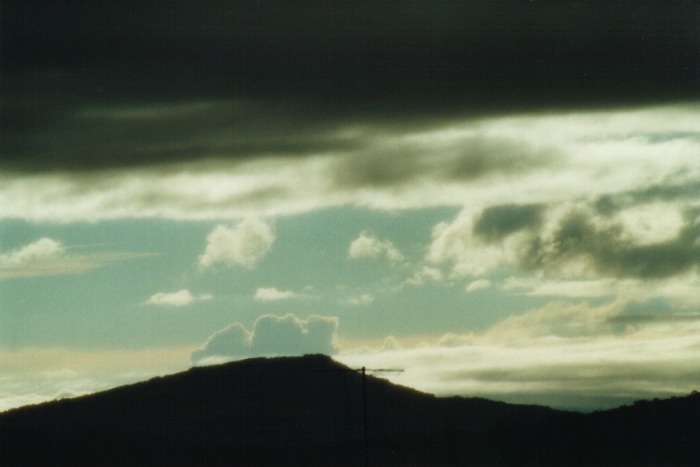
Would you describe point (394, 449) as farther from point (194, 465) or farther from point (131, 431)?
point (131, 431)

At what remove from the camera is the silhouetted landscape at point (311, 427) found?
104188mm

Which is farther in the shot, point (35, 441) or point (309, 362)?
point (309, 362)

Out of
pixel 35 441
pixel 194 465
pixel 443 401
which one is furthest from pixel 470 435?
pixel 35 441

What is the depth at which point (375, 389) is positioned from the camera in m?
183

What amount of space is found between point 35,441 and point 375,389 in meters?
68.4

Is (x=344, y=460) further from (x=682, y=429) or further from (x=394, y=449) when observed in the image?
(x=682, y=429)

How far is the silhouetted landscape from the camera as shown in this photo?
104m

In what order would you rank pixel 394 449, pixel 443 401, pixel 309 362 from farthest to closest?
1. pixel 309 362
2. pixel 443 401
3. pixel 394 449

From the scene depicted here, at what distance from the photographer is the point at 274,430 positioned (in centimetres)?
16138

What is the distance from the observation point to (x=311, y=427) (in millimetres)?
162500

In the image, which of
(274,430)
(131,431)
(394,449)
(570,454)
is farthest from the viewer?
(274,430)

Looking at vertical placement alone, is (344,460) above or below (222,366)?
below

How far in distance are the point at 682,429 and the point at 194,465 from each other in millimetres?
67190

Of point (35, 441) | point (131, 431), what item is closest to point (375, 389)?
point (131, 431)
